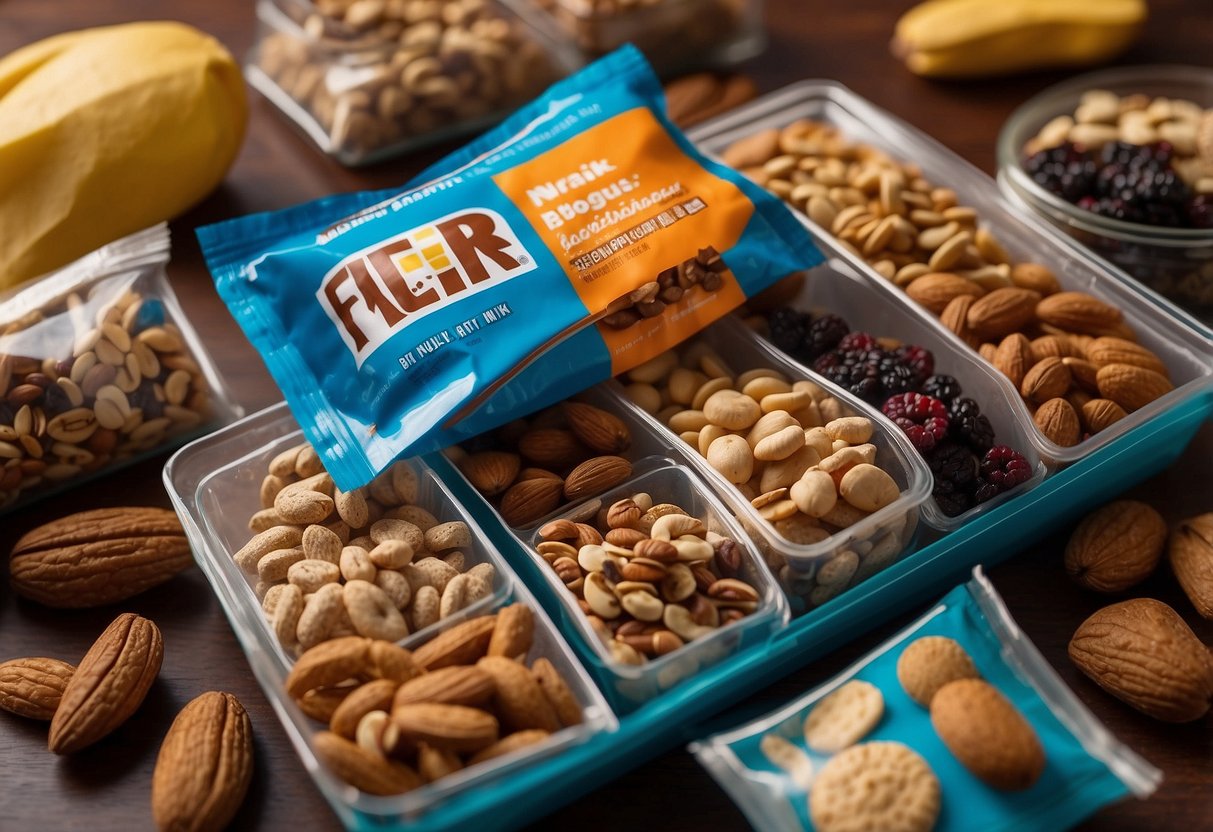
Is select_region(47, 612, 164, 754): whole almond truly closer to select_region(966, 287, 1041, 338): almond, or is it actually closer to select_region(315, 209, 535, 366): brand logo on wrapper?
select_region(315, 209, 535, 366): brand logo on wrapper

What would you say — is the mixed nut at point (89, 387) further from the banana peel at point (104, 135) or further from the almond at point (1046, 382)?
the almond at point (1046, 382)

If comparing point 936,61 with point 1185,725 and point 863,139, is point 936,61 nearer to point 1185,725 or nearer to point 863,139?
point 863,139

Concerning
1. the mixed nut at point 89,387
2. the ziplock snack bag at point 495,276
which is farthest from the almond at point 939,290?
the mixed nut at point 89,387

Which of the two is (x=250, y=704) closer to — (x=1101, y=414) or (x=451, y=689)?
(x=451, y=689)

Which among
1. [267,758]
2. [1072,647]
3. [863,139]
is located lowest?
[267,758]

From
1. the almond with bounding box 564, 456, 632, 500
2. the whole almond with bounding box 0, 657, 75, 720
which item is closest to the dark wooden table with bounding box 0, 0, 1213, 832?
the whole almond with bounding box 0, 657, 75, 720

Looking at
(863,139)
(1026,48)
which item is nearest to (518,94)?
(863,139)
